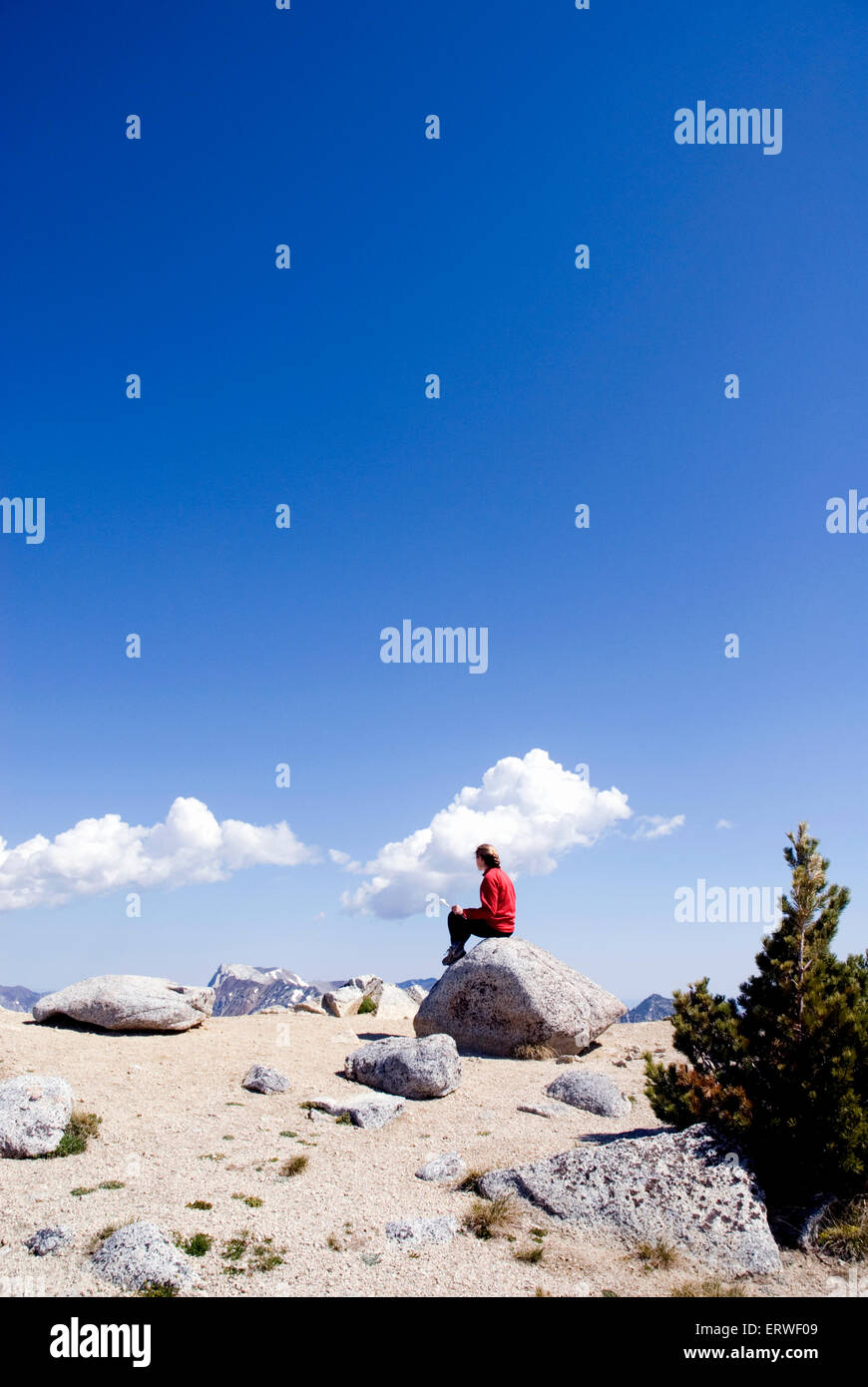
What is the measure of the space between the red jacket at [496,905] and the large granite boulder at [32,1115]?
32.2ft

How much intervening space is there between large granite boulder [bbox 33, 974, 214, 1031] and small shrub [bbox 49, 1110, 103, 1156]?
600 centimetres

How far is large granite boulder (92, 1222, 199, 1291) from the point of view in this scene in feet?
23.4

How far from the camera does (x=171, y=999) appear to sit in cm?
1833

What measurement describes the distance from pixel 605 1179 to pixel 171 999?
1229 cm

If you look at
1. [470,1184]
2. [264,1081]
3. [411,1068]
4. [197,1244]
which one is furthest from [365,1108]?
[197,1244]

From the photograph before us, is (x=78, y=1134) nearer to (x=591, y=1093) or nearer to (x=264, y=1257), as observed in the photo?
(x=264, y=1257)

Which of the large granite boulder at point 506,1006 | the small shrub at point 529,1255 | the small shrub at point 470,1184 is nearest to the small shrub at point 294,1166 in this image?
the small shrub at point 470,1184

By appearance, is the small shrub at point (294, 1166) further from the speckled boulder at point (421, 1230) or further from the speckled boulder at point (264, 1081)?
the speckled boulder at point (264, 1081)

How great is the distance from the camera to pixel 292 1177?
10281mm

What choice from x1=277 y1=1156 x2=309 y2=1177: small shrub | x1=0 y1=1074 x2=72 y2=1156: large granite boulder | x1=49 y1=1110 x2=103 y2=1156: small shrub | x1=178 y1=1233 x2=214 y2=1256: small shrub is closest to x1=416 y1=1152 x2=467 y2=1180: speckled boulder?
x1=277 y1=1156 x2=309 y2=1177: small shrub

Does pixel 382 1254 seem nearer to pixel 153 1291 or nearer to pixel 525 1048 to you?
pixel 153 1291

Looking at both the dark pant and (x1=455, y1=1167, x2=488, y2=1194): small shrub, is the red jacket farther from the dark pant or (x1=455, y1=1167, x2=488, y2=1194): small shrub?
(x1=455, y1=1167, x2=488, y2=1194): small shrub

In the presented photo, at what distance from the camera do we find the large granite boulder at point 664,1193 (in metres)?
8.66
